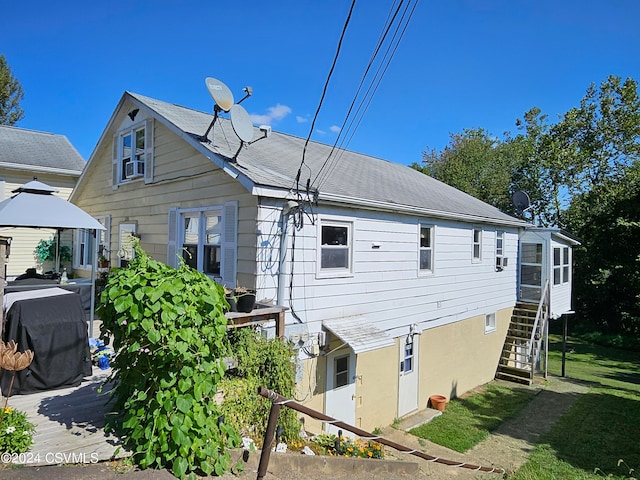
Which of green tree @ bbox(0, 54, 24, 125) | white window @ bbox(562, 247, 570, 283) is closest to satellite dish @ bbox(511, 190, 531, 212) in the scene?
white window @ bbox(562, 247, 570, 283)

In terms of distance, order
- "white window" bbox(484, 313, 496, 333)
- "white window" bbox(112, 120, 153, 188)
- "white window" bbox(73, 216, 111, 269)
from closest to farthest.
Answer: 1. "white window" bbox(112, 120, 153, 188)
2. "white window" bbox(73, 216, 111, 269)
3. "white window" bbox(484, 313, 496, 333)

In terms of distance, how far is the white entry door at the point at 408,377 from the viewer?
9.73m

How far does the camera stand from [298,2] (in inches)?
292

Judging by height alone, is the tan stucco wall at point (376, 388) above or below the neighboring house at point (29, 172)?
below

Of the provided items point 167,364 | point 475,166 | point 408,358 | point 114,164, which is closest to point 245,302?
point 167,364

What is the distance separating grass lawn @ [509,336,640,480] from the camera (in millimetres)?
7516

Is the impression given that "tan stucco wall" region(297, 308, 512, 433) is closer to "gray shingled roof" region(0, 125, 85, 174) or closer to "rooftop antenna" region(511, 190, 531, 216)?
"rooftop antenna" region(511, 190, 531, 216)

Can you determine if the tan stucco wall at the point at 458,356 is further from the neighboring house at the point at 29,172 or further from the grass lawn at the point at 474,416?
the neighboring house at the point at 29,172

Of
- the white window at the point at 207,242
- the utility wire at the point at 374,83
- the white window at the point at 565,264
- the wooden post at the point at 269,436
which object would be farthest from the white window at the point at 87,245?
the white window at the point at 565,264

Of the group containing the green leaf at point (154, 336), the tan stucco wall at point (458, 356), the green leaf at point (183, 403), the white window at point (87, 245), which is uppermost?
the white window at point (87, 245)

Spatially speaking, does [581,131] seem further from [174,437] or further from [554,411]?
[174,437]

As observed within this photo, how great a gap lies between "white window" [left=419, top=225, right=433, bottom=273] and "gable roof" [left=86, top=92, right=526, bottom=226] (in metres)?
0.50

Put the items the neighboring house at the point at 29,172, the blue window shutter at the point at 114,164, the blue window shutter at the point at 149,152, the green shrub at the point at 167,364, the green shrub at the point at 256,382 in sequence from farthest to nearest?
the neighboring house at the point at 29,172 → the blue window shutter at the point at 114,164 → the blue window shutter at the point at 149,152 → the green shrub at the point at 256,382 → the green shrub at the point at 167,364

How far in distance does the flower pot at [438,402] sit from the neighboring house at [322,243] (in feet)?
0.81
